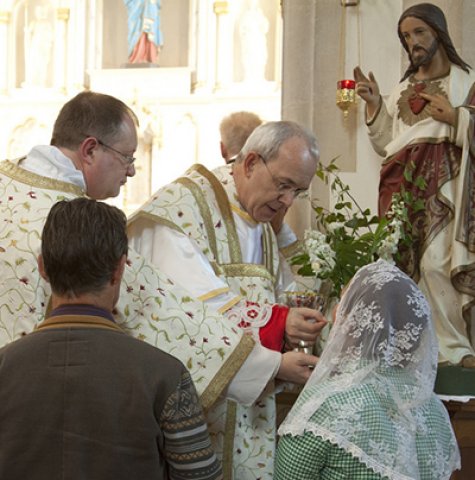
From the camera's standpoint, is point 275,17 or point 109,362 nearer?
point 109,362

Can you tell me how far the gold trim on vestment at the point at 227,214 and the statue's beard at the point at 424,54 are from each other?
1646 millimetres

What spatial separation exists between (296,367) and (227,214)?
0.88 metres

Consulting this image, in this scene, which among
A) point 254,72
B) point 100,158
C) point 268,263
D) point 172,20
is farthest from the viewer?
point 172,20

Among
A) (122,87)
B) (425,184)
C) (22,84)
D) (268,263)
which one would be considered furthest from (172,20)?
(268,263)

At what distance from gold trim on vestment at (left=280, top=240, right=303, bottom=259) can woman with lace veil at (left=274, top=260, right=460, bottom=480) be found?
4.62ft

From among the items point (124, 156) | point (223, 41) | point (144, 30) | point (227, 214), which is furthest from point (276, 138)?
point (144, 30)

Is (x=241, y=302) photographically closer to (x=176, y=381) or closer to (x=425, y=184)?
(x=176, y=381)

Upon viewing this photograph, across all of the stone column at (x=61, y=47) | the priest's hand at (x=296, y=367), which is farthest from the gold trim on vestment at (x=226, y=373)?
the stone column at (x=61, y=47)

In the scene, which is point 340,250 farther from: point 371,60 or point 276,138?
point 371,60

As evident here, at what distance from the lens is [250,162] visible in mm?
3754

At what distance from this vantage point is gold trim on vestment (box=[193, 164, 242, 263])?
12.4 ft

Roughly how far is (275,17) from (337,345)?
9.66 m

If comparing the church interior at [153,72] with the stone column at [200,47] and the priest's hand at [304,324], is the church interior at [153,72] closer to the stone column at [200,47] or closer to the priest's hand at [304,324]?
the stone column at [200,47]

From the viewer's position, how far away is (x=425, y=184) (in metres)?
4.98
